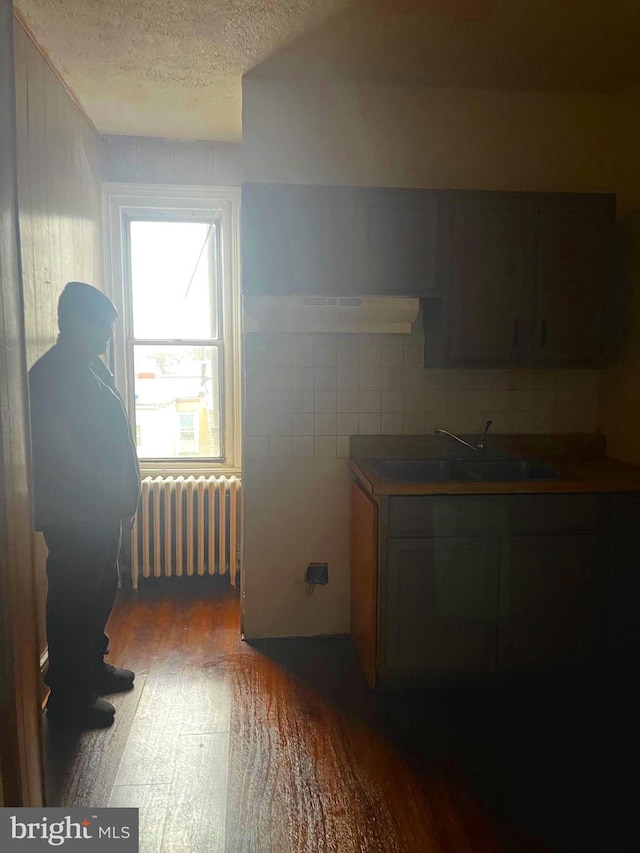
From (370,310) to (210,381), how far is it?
1531 mm

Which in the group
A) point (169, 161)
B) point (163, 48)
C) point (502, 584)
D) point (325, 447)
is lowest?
point (502, 584)

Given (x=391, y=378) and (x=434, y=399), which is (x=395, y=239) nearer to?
(x=391, y=378)

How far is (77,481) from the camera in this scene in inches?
88.4

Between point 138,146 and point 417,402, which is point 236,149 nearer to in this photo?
point 138,146

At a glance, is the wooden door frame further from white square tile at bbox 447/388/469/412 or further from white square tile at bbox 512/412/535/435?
white square tile at bbox 512/412/535/435

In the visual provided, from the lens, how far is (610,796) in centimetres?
192

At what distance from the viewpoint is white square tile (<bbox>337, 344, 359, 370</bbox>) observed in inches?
116

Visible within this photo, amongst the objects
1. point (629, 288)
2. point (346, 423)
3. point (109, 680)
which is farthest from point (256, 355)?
point (629, 288)

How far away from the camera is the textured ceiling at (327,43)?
2.23m

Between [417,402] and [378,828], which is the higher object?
[417,402]

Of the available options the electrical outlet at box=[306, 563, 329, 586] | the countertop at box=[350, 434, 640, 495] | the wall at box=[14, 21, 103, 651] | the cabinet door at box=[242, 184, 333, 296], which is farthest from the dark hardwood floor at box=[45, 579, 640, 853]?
the cabinet door at box=[242, 184, 333, 296]

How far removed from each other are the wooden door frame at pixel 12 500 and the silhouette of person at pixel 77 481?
1.35 metres

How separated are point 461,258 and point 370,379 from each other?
0.72m

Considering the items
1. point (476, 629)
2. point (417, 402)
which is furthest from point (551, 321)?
point (476, 629)
